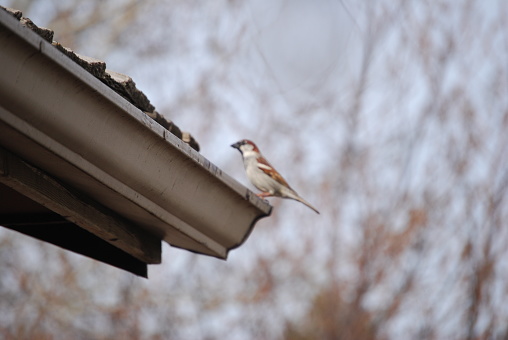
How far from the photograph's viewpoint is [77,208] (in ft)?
6.59

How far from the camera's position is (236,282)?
1062 centimetres

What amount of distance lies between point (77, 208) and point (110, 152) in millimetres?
207

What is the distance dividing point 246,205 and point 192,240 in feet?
0.71

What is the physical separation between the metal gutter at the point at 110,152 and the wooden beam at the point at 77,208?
2cm

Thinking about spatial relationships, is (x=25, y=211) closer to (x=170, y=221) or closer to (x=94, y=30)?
(x=170, y=221)

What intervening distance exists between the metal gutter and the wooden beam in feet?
0.08

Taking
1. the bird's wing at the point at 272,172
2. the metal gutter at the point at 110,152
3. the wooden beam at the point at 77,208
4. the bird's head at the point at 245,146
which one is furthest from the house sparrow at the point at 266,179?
the wooden beam at the point at 77,208

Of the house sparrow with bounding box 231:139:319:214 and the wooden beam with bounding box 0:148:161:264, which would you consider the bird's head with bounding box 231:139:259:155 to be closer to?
the house sparrow with bounding box 231:139:319:214

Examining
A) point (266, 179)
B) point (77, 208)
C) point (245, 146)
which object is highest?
point (245, 146)

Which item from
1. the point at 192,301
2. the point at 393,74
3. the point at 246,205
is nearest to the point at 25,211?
the point at 246,205

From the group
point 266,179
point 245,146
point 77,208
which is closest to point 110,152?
point 77,208

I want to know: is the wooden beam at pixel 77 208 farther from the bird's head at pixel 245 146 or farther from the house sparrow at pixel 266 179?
the bird's head at pixel 245 146

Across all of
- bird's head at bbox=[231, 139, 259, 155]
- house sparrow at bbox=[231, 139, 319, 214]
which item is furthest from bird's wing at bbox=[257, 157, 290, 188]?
bird's head at bbox=[231, 139, 259, 155]

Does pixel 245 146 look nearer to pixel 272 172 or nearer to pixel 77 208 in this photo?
pixel 272 172
